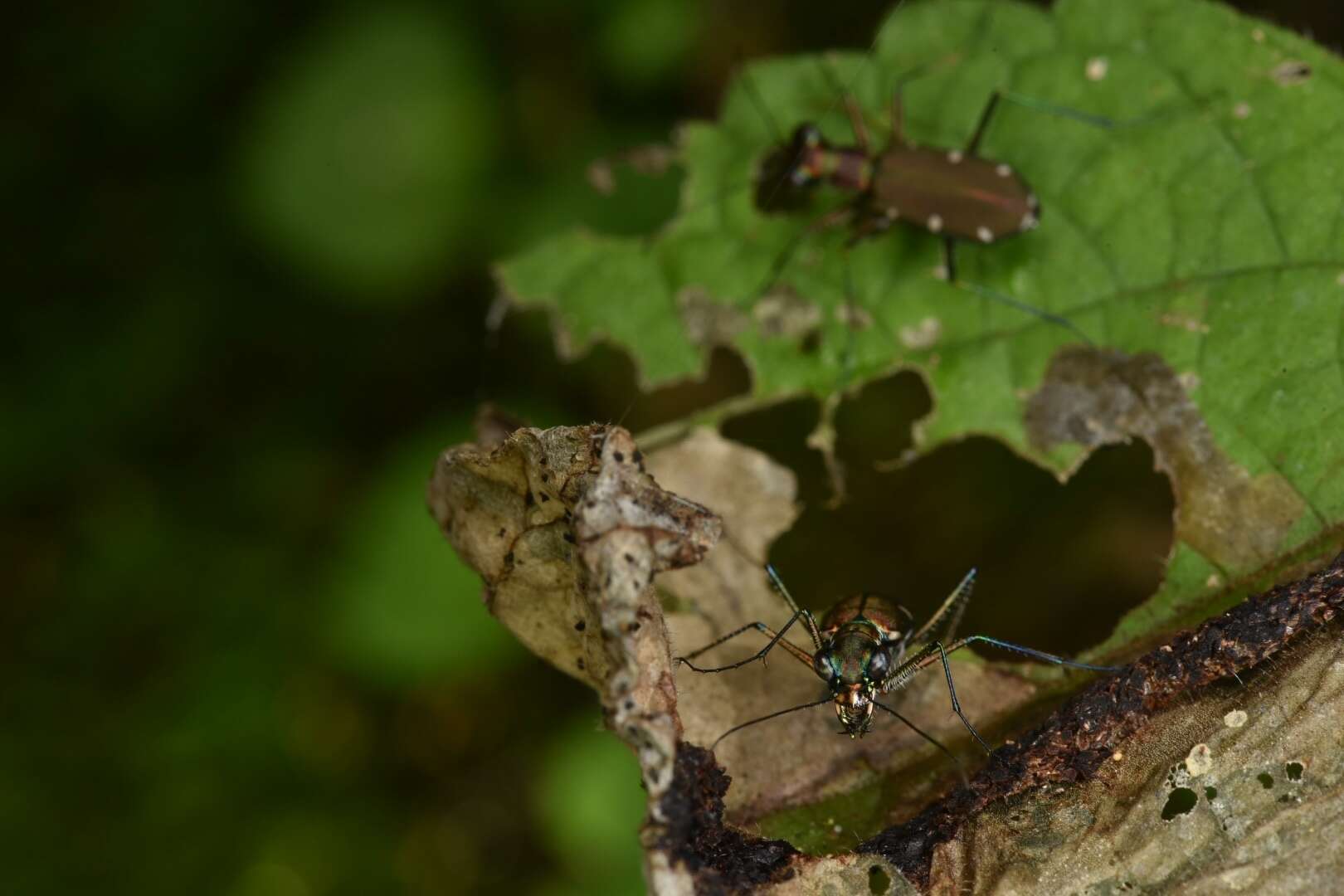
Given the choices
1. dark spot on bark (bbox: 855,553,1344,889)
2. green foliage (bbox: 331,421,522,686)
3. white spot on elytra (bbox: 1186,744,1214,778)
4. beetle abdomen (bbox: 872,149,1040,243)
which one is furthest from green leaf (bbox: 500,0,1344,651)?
green foliage (bbox: 331,421,522,686)

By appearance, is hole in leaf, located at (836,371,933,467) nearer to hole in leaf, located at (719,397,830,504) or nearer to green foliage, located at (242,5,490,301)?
hole in leaf, located at (719,397,830,504)

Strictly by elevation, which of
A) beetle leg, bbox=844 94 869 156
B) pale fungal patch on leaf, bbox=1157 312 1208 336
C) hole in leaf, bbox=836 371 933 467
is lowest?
pale fungal patch on leaf, bbox=1157 312 1208 336

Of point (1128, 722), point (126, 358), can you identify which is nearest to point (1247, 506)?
point (1128, 722)

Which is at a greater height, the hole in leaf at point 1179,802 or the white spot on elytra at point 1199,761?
the white spot on elytra at point 1199,761

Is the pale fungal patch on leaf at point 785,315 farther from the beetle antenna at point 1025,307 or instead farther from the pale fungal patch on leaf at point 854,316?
the beetle antenna at point 1025,307

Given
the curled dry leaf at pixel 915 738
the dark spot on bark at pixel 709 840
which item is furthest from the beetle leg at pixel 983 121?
the dark spot on bark at pixel 709 840

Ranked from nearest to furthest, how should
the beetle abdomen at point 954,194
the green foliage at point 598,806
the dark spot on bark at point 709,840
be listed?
the dark spot on bark at point 709,840 < the beetle abdomen at point 954,194 < the green foliage at point 598,806
